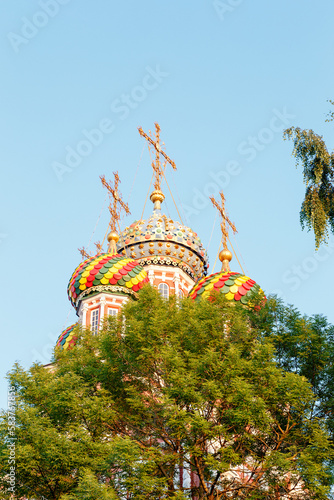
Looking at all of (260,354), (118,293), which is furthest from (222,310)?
(118,293)

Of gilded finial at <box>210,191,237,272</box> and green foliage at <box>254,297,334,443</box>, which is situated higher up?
gilded finial at <box>210,191,237,272</box>

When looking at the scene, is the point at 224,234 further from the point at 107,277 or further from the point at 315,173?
the point at 315,173

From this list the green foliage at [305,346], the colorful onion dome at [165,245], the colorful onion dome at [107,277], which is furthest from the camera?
the colorful onion dome at [165,245]

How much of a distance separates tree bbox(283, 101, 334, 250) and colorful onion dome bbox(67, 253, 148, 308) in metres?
8.41

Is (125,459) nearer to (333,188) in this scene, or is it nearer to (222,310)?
(222,310)

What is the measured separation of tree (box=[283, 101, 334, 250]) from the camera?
1291cm

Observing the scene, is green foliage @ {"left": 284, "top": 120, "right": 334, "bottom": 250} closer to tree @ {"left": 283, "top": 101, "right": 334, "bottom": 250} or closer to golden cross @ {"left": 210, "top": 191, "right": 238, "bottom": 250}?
tree @ {"left": 283, "top": 101, "right": 334, "bottom": 250}

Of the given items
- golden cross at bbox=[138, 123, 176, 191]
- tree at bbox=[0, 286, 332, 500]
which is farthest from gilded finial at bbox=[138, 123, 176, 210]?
tree at bbox=[0, 286, 332, 500]

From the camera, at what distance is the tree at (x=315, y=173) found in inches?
508

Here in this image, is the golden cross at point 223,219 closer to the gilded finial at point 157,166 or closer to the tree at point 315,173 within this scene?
the gilded finial at point 157,166

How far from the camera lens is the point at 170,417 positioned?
36.8ft

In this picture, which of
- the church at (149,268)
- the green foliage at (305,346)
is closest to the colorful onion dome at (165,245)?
the church at (149,268)

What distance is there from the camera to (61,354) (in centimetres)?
1393

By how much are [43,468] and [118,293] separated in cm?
944
